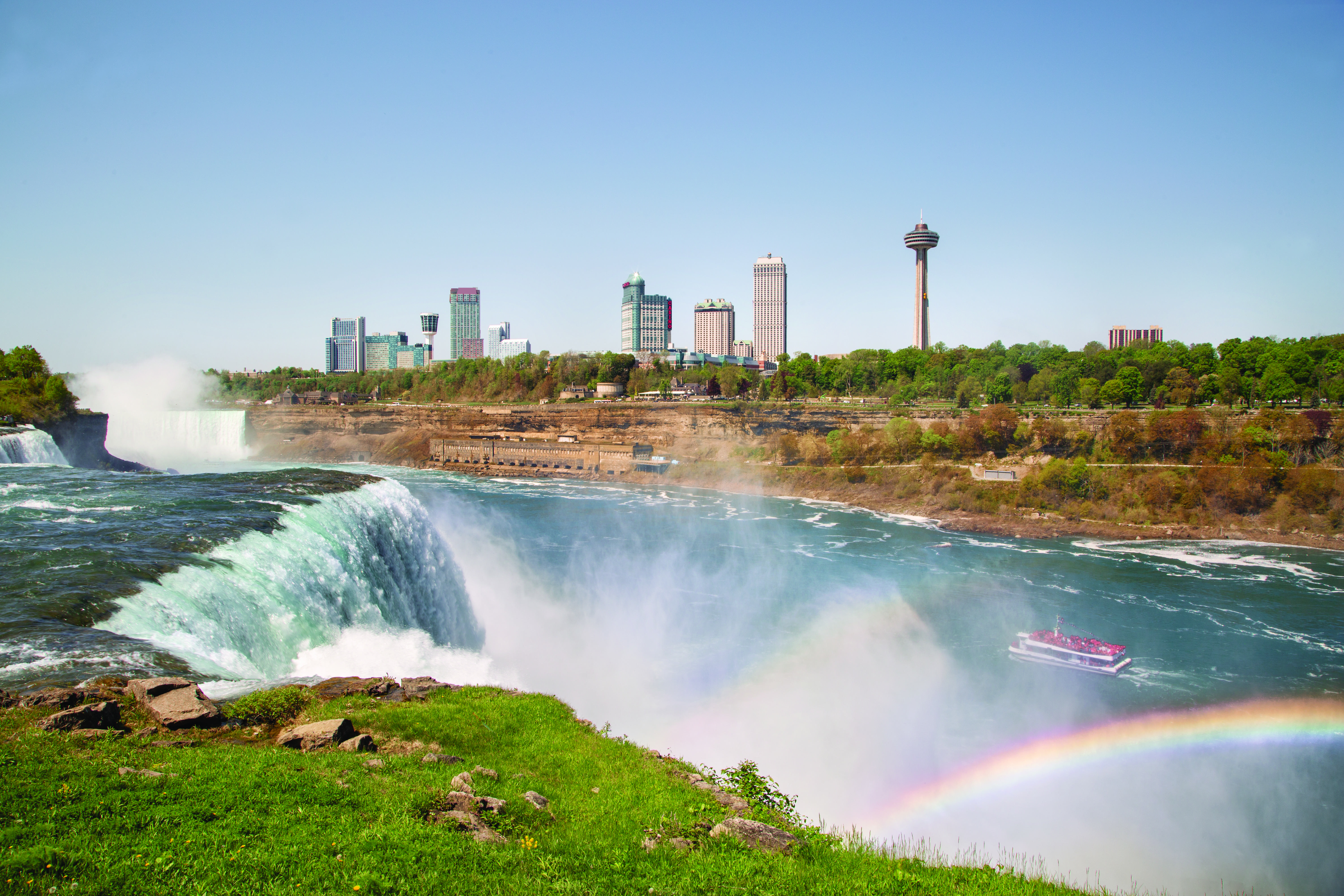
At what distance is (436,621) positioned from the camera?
20.1 meters

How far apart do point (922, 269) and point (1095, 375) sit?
5835 centimetres

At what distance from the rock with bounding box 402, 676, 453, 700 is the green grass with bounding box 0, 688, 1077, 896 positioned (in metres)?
2.09

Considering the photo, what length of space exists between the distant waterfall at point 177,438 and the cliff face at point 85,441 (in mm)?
26693

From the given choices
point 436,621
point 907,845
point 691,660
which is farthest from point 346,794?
point 691,660

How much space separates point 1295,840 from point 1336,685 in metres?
10.7

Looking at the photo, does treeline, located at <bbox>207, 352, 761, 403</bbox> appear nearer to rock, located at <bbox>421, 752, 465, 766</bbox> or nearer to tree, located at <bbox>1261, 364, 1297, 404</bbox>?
tree, located at <bbox>1261, 364, 1297, 404</bbox>

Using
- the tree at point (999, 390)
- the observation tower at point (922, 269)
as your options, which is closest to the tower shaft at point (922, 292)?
the observation tower at point (922, 269)

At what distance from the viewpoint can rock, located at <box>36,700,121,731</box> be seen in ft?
23.5

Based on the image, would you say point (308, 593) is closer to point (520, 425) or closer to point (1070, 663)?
point (1070, 663)

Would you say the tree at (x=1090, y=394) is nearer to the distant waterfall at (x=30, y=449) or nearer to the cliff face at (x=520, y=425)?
the cliff face at (x=520, y=425)

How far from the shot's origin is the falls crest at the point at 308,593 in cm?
1155

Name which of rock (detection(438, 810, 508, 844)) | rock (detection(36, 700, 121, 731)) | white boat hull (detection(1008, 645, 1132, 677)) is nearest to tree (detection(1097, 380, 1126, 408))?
white boat hull (detection(1008, 645, 1132, 677))

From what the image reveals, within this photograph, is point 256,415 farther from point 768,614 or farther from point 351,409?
point 768,614

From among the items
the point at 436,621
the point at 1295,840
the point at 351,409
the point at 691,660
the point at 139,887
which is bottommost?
the point at 1295,840
